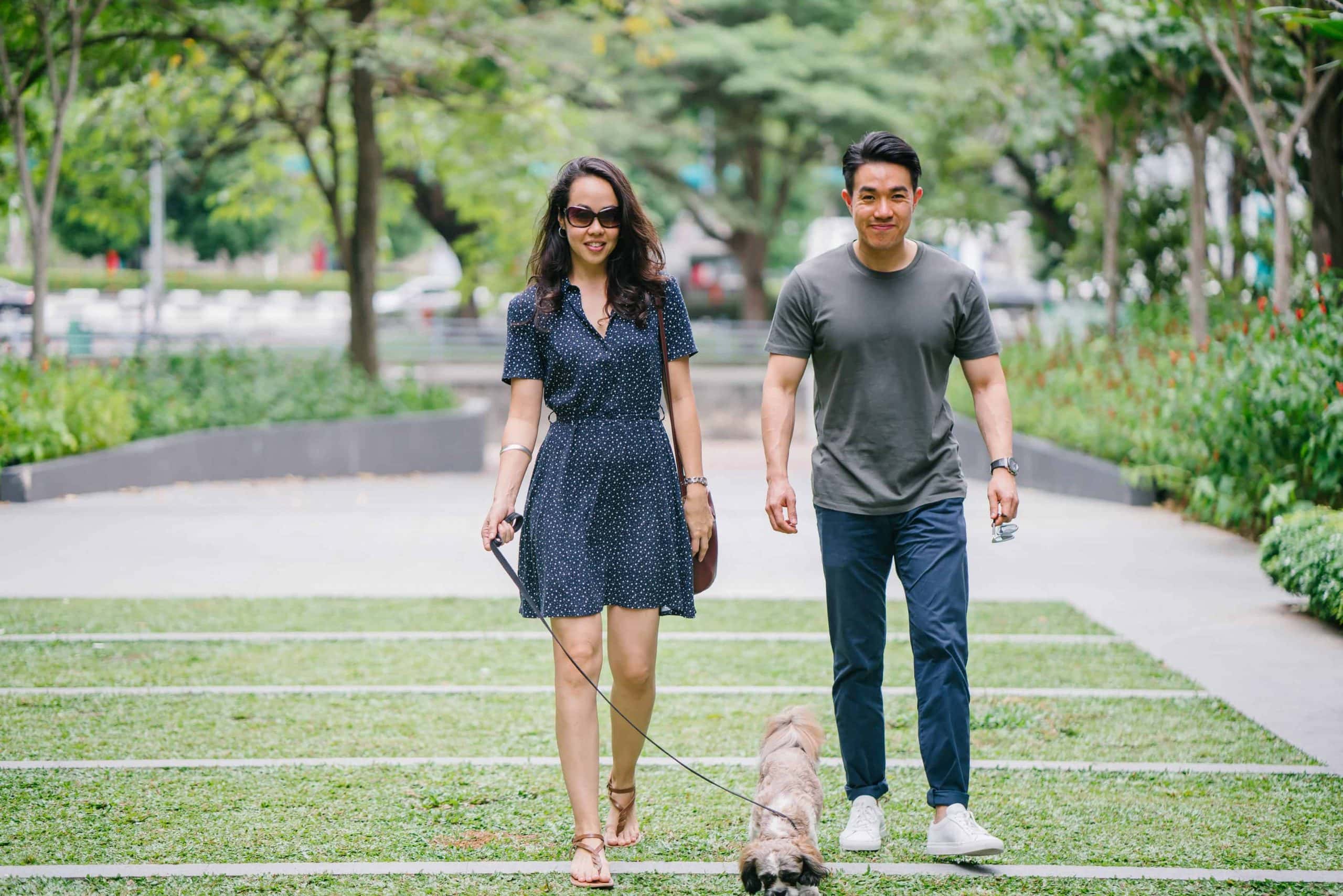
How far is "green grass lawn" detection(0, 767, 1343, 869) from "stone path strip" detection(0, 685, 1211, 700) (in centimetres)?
111

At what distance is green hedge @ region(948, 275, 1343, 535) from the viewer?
8.99 metres

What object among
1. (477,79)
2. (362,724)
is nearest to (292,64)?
(477,79)

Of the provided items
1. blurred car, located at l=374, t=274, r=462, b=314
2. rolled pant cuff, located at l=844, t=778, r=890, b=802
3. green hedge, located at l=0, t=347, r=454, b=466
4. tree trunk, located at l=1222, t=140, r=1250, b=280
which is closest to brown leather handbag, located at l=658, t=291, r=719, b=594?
rolled pant cuff, located at l=844, t=778, r=890, b=802

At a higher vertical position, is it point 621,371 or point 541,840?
point 621,371

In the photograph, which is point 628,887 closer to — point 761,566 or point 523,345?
point 523,345

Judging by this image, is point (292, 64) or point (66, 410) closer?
point (66, 410)

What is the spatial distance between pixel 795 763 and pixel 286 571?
5922 millimetres

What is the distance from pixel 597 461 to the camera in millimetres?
4266

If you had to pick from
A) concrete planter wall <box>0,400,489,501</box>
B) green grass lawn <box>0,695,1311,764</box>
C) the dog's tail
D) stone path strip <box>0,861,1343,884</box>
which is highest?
the dog's tail

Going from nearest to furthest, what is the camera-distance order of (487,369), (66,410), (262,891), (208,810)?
1. (262,891)
2. (208,810)
3. (66,410)
4. (487,369)

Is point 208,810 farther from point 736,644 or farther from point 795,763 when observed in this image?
point 736,644

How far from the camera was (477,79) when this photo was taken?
19.3m

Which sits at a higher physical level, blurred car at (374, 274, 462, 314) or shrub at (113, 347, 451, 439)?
blurred car at (374, 274, 462, 314)

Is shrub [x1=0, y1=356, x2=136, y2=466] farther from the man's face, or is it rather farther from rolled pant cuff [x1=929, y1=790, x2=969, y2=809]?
rolled pant cuff [x1=929, y1=790, x2=969, y2=809]
